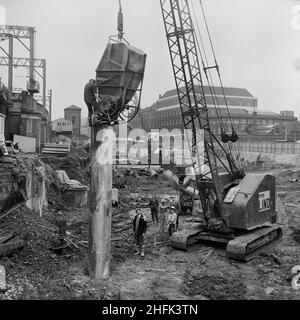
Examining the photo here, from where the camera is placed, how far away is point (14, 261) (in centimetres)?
1024

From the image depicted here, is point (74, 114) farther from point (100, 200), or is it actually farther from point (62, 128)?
point (100, 200)

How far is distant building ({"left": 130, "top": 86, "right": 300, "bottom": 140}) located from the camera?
72312mm

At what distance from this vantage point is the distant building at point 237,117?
72312mm

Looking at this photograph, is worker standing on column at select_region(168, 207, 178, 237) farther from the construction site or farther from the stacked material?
the stacked material

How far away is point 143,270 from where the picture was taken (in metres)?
11.3

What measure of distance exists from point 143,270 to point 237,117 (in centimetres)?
6885

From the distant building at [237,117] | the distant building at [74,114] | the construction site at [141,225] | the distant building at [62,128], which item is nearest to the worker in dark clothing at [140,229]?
the construction site at [141,225]

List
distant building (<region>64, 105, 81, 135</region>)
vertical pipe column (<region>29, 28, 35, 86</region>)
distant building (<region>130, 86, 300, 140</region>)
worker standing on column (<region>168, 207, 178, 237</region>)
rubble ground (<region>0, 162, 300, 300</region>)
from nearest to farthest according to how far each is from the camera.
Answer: rubble ground (<region>0, 162, 300, 300</region>)
worker standing on column (<region>168, 207, 178, 237</region>)
vertical pipe column (<region>29, 28, 35, 86</region>)
distant building (<region>130, 86, 300, 140</region>)
distant building (<region>64, 105, 81, 135</region>)

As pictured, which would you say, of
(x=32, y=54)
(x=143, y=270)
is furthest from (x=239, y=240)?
(x=32, y=54)

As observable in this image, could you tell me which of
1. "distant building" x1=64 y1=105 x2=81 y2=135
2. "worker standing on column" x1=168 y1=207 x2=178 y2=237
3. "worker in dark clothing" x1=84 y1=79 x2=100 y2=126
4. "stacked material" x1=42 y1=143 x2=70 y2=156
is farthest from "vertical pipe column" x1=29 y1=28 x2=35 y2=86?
"distant building" x1=64 y1=105 x2=81 y2=135

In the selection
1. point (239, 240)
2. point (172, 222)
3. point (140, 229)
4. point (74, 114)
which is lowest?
point (239, 240)

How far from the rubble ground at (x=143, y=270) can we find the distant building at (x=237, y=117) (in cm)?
5540

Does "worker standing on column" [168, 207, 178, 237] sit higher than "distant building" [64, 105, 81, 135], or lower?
lower

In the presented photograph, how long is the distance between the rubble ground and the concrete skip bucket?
4.08 meters
